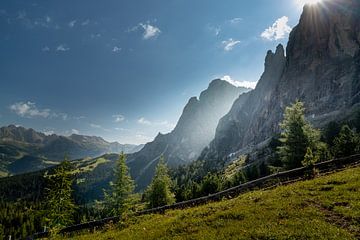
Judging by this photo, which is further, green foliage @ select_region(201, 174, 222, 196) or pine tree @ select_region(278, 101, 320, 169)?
green foliage @ select_region(201, 174, 222, 196)

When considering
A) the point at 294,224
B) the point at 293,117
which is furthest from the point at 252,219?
the point at 293,117

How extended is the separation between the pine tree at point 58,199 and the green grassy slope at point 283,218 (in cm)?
503

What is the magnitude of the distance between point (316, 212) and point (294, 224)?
250cm

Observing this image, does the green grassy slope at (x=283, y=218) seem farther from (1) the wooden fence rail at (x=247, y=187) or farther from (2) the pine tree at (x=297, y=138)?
(2) the pine tree at (x=297, y=138)

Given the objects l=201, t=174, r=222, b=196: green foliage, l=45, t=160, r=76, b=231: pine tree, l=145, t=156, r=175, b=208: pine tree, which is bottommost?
l=201, t=174, r=222, b=196: green foliage

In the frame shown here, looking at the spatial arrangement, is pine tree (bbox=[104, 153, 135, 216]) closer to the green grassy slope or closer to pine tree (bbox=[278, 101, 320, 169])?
pine tree (bbox=[278, 101, 320, 169])

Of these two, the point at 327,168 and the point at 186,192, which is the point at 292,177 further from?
the point at 186,192

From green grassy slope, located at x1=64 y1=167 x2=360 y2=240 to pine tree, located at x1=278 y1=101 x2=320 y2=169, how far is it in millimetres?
25426

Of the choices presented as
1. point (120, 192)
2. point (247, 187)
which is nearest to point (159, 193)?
point (120, 192)

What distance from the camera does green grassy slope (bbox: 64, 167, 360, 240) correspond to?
16406 mm

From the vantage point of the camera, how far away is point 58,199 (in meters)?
25.3

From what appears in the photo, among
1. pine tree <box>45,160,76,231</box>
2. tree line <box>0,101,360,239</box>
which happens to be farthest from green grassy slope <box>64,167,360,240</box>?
tree line <box>0,101,360,239</box>

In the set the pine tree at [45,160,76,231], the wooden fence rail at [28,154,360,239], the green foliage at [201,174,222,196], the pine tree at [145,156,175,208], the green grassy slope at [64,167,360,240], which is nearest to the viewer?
the green grassy slope at [64,167,360,240]

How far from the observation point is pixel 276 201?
2280 cm
